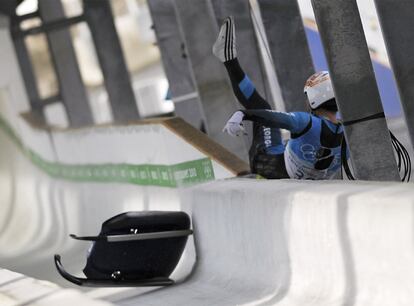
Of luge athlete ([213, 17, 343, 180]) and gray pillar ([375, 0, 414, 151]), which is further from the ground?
gray pillar ([375, 0, 414, 151])

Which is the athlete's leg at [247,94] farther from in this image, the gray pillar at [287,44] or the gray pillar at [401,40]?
the gray pillar at [287,44]

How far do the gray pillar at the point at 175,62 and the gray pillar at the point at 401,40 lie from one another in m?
7.09

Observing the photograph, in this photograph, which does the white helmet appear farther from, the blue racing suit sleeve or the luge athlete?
the blue racing suit sleeve

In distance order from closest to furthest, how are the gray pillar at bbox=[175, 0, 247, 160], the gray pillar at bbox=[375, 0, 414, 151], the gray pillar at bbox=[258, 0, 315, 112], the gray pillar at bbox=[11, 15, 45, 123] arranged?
the gray pillar at bbox=[375, 0, 414, 151], the gray pillar at bbox=[258, 0, 315, 112], the gray pillar at bbox=[175, 0, 247, 160], the gray pillar at bbox=[11, 15, 45, 123]

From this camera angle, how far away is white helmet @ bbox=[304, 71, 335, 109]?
7637 mm

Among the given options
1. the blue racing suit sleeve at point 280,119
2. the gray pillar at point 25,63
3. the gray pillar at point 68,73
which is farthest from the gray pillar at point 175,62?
the gray pillar at point 68,73

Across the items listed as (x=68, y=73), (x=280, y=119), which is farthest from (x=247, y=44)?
(x=68, y=73)

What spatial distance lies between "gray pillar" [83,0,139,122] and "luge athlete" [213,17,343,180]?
41.2 feet

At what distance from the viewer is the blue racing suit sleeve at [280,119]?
715 centimetres

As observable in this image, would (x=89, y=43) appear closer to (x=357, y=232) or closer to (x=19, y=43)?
(x=19, y=43)

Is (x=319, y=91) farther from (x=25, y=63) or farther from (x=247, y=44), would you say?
(x=25, y=63)

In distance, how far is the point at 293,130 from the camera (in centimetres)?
755

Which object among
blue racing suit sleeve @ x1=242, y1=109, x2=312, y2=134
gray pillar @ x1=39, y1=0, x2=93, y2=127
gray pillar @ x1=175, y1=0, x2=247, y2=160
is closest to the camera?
blue racing suit sleeve @ x1=242, y1=109, x2=312, y2=134

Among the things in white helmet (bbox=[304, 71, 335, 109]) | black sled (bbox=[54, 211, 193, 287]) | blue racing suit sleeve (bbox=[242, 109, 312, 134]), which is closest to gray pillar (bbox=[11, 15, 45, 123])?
white helmet (bbox=[304, 71, 335, 109])
